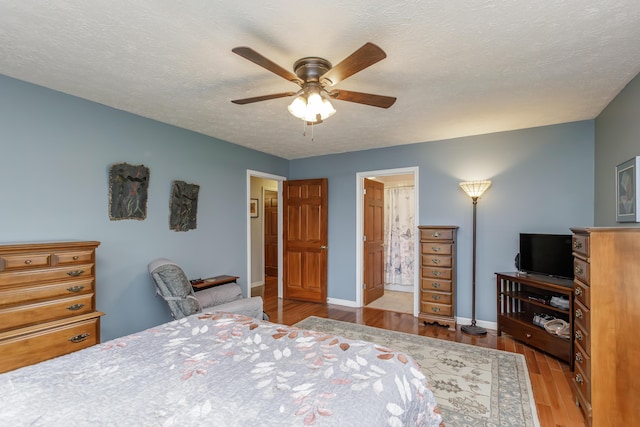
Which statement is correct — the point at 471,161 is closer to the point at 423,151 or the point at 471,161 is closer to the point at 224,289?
the point at 423,151

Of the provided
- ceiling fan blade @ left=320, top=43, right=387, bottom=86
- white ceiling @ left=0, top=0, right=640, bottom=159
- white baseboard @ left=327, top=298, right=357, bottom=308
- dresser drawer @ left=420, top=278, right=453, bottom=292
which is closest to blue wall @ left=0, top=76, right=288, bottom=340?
white ceiling @ left=0, top=0, right=640, bottom=159

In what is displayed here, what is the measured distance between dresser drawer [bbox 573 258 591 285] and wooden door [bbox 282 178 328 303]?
328 centimetres

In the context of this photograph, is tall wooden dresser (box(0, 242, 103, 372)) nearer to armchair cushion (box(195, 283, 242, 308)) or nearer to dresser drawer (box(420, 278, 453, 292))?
armchair cushion (box(195, 283, 242, 308))

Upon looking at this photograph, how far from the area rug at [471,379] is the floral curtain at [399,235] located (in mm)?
2458

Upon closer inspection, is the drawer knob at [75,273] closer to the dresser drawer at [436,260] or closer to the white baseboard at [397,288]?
the dresser drawer at [436,260]

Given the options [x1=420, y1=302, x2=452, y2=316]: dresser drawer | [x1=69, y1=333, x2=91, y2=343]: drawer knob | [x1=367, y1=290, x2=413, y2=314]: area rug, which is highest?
[x1=69, y1=333, x2=91, y2=343]: drawer knob

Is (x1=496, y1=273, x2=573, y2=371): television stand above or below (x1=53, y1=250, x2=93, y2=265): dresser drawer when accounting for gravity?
below

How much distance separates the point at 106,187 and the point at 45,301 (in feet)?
3.81

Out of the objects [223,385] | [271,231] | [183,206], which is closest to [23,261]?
[183,206]

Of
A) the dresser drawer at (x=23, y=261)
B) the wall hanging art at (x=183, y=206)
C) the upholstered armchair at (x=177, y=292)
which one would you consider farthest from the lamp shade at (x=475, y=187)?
the dresser drawer at (x=23, y=261)

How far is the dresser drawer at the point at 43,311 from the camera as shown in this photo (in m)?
2.06

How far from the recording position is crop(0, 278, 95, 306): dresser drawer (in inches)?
81.7

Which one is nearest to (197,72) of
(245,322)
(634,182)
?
(245,322)

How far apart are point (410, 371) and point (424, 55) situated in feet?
6.36
